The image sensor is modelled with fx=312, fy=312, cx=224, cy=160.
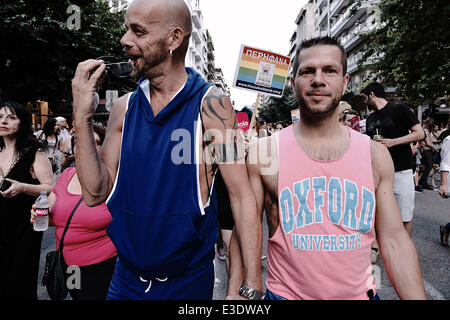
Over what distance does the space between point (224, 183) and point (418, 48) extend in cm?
1177

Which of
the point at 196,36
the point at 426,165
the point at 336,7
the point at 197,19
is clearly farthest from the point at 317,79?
the point at 197,19

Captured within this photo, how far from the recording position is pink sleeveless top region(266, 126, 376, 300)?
1.62 metres

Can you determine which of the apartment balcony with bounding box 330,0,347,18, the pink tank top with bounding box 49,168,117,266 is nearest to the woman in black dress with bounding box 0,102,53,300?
the pink tank top with bounding box 49,168,117,266

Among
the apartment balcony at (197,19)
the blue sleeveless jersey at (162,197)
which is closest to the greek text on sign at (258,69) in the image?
the blue sleeveless jersey at (162,197)

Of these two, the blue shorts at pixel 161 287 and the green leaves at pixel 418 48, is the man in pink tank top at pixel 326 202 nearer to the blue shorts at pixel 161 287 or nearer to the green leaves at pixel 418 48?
the blue shorts at pixel 161 287

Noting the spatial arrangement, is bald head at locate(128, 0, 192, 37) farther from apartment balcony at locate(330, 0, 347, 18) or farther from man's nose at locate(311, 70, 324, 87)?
apartment balcony at locate(330, 0, 347, 18)

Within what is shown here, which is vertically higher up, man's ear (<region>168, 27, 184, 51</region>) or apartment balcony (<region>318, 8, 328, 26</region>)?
apartment balcony (<region>318, 8, 328, 26</region>)

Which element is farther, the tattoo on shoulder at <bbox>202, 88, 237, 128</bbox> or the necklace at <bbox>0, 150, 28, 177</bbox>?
the necklace at <bbox>0, 150, 28, 177</bbox>

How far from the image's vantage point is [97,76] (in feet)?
4.98

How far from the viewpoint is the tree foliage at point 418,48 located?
940 centimetres

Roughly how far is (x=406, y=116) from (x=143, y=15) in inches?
159

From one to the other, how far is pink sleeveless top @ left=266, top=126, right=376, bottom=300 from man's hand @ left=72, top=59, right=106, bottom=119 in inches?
41.6

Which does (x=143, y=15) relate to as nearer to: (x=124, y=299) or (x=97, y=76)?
(x=97, y=76)
